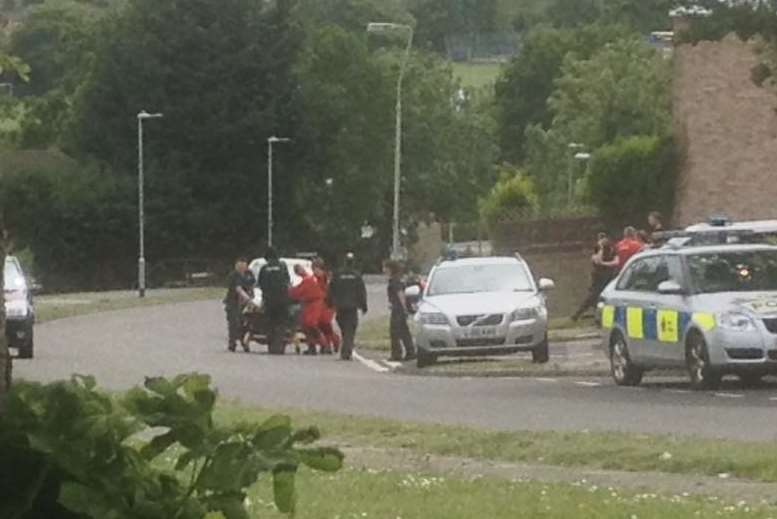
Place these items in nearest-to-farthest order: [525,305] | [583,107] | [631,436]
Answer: [631,436]
[525,305]
[583,107]

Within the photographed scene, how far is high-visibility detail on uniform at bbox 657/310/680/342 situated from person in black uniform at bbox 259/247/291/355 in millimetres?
14173

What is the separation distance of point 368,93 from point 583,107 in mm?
11481

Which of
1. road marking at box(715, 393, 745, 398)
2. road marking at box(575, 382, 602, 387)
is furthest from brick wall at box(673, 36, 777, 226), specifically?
road marking at box(715, 393, 745, 398)

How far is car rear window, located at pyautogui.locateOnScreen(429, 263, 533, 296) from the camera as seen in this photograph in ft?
111

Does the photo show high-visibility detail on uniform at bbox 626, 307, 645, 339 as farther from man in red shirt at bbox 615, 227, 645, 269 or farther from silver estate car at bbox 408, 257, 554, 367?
man in red shirt at bbox 615, 227, 645, 269

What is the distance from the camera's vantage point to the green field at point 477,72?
150125 mm

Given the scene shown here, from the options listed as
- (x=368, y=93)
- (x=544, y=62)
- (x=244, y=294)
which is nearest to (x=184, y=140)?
(x=368, y=93)

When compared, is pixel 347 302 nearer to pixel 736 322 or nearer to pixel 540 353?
pixel 540 353

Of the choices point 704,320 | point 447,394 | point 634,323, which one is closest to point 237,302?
point 447,394

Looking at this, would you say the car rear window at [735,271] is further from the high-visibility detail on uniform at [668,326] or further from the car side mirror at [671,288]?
the high-visibility detail on uniform at [668,326]

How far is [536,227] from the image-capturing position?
169 ft

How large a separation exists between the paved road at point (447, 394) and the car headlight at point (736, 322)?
68cm

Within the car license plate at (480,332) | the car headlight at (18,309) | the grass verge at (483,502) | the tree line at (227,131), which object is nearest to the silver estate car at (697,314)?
the car license plate at (480,332)

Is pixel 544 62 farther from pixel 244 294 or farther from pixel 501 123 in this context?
pixel 244 294
